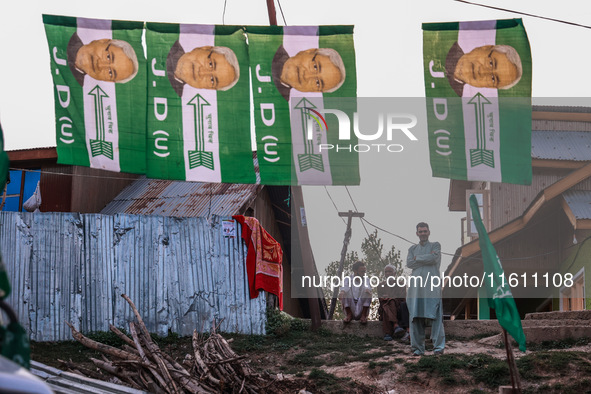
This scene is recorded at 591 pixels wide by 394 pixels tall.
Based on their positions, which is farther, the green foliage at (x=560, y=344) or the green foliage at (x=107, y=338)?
the green foliage at (x=107, y=338)

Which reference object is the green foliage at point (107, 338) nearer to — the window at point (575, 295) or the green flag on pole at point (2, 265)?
the green flag on pole at point (2, 265)

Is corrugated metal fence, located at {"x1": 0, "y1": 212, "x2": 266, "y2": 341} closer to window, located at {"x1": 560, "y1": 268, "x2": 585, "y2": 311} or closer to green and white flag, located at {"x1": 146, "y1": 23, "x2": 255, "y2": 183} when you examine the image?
green and white flag, located at {"x1": 146, "y1": 23, "x2": 255, "y2": 183}

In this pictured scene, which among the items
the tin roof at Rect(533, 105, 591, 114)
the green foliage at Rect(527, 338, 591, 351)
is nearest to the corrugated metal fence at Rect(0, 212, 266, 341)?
the green foliage at Rect(527, 338, 591, 351)

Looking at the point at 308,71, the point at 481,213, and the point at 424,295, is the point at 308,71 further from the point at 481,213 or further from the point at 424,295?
the point at 481,213

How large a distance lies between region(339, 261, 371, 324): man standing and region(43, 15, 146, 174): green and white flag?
160 inches

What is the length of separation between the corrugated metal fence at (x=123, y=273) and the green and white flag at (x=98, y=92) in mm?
1133

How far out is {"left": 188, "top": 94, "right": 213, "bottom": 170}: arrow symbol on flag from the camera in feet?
44.9

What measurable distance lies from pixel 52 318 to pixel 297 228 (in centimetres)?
446

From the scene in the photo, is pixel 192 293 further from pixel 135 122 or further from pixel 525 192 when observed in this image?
pixel 525 192

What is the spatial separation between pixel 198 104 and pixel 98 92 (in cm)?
166

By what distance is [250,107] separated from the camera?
1379cm

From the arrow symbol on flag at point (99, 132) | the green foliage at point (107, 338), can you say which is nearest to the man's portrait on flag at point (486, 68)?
the arrow symbol on flag at point (99, 132)

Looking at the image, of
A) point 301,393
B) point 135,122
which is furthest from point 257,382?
point 135,122

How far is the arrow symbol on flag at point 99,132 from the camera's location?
1385cm
